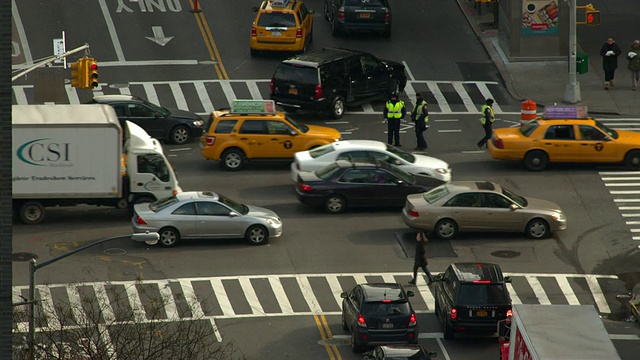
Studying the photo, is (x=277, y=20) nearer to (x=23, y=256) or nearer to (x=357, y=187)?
(x=357, y=187)

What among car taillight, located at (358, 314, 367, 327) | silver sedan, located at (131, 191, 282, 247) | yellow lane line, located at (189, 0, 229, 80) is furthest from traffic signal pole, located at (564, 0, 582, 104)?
car taillight, located at (358, 314, 367, 327)

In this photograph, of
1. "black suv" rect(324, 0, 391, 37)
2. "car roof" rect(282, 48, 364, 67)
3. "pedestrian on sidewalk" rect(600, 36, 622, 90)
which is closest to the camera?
"car roof" rect(282, 48, 364, 67)

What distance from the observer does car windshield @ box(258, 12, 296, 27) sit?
49281 millimetres

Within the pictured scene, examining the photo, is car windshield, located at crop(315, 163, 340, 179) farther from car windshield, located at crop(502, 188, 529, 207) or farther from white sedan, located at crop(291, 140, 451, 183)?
car windshield, located at crop(502, 188, 529, 207)

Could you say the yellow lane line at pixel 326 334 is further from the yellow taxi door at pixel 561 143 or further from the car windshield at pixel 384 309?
the yellow taxi door at pixel 561 143

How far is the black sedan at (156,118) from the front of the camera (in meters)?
40.6

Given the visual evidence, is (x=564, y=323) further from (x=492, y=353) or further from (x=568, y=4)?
(x=568, y=4)

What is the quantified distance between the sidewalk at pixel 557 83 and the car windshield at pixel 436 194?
12262mm

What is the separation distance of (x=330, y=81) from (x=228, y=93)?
432cm

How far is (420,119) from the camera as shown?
40562 millimetres

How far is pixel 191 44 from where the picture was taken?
51.0m

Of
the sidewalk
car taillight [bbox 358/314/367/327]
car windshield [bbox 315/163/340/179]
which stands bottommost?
the sidewalk

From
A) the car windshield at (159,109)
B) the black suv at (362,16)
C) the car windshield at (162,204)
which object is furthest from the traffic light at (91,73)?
the black suv at (362,16)

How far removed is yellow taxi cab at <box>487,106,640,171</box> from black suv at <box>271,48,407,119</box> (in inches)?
271
